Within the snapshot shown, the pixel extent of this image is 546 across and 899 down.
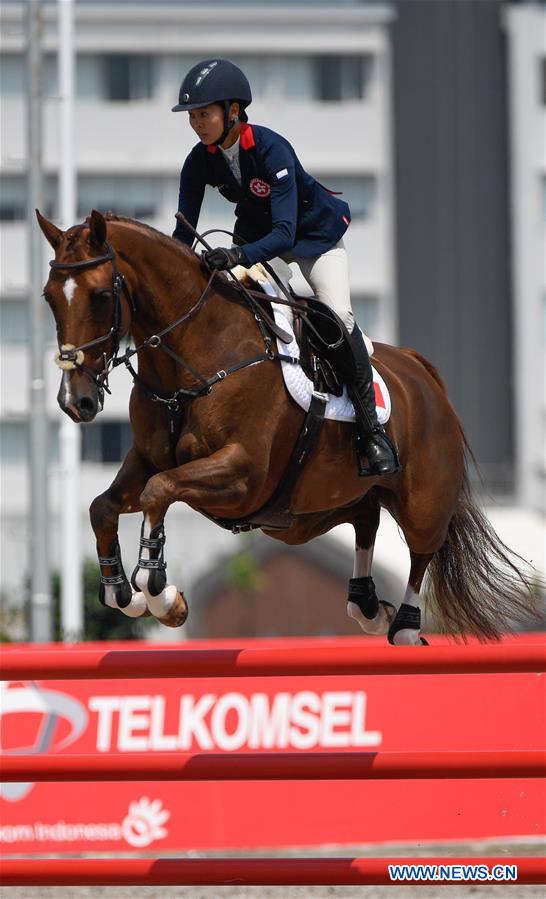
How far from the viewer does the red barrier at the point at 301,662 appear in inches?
204

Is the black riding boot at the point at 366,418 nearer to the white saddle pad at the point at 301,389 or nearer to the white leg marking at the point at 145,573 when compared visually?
the white saddle pad at the point at 301,389

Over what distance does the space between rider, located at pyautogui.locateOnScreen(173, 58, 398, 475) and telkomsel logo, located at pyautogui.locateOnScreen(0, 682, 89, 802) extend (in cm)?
397

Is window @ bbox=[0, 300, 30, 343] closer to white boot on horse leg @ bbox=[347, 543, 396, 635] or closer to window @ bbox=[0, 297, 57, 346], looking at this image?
window @ bbox=[0, 297, 57, 346]

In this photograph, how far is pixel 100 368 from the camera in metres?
5.32

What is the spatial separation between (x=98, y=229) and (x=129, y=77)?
31122 millimetres

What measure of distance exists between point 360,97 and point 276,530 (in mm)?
31185

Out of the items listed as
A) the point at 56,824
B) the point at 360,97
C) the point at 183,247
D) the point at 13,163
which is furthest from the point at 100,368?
the point at 360,97

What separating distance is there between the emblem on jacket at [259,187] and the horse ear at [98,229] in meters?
0.73

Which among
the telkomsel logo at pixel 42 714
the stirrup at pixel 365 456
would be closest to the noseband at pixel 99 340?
the stirrup at pixel 365 456

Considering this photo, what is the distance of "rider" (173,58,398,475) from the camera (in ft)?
18.3

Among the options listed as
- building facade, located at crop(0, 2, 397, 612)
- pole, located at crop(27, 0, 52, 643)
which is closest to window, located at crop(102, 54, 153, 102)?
building facade, located at crop(0, 2, 397, 612)

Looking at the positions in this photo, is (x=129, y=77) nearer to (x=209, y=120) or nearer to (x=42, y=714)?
(x=42, y=714)

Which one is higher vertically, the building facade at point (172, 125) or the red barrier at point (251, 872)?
the building facade at point (172, 125)

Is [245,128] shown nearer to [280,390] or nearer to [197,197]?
[197,197]
